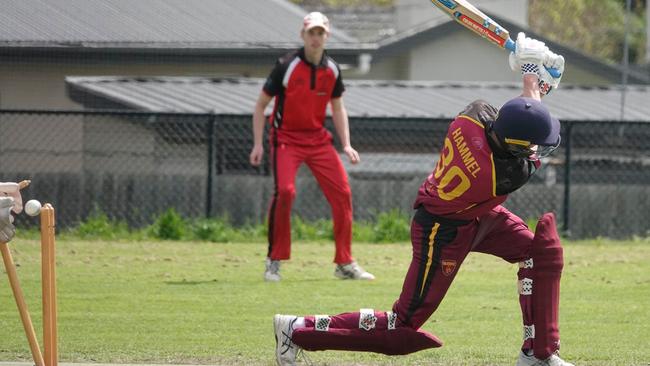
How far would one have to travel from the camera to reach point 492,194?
21.4ft

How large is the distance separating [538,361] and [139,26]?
422 inches

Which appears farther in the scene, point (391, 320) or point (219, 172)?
point (219, 172)

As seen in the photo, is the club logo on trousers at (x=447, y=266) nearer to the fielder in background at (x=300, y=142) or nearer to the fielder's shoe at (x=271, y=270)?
the fielder in background at (x=300, y=142)

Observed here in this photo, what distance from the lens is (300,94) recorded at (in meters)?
10.9

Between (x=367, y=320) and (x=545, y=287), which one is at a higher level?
(x=545, y=287)

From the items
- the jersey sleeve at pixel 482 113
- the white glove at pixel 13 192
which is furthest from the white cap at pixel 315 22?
the white glove at pixel 13 192

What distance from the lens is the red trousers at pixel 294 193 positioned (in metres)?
10.9

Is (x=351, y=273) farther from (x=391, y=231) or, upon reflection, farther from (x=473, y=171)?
(x=473, y=171)

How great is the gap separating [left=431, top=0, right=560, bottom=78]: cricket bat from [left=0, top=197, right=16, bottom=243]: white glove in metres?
2.90

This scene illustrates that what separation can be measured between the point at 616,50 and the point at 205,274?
92.6 feet

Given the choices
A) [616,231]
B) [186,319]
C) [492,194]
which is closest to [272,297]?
[186,319]

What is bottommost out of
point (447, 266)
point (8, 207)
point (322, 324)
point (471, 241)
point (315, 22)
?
point (322, 324)

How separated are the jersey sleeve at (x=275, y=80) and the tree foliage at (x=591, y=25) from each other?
1062 inches

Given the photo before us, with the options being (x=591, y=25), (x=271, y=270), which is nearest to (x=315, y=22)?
(x=271, y=270)
